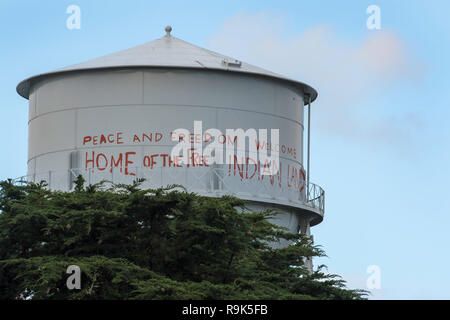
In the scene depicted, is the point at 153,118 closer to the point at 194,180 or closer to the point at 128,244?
the point at 194,180

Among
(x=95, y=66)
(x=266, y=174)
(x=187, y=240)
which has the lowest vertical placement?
(x=187, y=240)

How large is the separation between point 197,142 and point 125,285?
34.7 feet

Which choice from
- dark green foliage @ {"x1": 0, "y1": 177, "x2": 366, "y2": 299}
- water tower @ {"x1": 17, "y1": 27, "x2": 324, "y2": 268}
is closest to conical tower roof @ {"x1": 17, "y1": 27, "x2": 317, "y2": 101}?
water tower @ {"x1": 17, "y1": 27, "x2": 324, "y2": 268}

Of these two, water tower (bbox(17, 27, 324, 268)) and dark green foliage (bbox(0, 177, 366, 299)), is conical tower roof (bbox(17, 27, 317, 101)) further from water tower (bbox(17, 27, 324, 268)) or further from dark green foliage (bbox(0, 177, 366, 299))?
dark green foliage (bbox(0, 177, 366, 299))

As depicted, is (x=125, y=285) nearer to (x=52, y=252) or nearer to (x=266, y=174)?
(x=52, y=252)

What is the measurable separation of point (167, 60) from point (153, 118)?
185 cm

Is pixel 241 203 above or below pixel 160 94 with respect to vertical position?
below

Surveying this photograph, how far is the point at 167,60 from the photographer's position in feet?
127

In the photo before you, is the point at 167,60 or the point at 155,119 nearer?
the point at 155,119

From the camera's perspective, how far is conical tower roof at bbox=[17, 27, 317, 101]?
126 ft

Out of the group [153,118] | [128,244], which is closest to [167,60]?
[153,118]

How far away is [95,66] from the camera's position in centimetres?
3866
